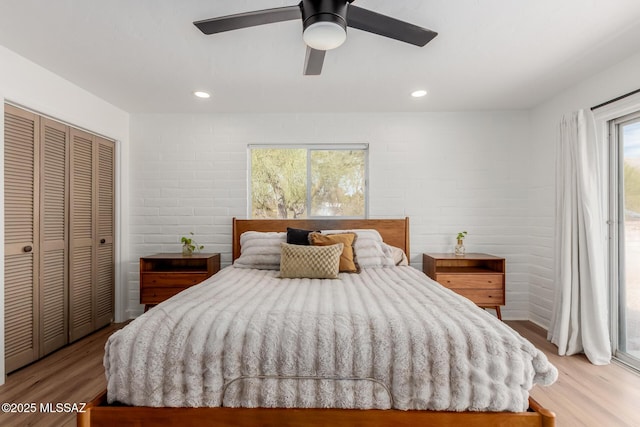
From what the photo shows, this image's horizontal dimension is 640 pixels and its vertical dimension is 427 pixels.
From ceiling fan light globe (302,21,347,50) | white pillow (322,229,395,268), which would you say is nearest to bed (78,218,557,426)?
ceiling fan light globe (302,21,347,50)

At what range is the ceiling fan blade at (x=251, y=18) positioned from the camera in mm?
1390

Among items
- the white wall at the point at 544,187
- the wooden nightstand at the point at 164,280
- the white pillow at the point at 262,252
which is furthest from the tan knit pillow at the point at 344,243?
the white wall at the point at 544,187

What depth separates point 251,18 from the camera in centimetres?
142

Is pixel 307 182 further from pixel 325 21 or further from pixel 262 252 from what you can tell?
pixel 325 21

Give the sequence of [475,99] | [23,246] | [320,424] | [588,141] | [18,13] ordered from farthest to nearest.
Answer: [475,99] < [588,141] < [23,246] < [18,13] < [320,424]

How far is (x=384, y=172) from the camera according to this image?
3512 mm

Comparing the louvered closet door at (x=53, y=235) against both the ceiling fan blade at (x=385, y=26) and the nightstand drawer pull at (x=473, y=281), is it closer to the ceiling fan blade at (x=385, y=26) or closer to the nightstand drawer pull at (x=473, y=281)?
the ceiling fan blade at (x=385, y=26)

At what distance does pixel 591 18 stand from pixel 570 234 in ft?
5.27

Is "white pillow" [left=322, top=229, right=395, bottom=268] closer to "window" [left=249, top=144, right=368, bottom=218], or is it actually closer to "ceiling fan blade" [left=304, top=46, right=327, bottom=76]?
"window" [left=249, top=144, right=368, bottom=218]

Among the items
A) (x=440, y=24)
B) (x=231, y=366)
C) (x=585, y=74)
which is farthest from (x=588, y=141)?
(x=231, y=366)

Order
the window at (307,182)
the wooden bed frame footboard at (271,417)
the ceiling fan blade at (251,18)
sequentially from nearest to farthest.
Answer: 1. the wooden bed frame footboard at (271,417)
2. the ceiling fan blade at (251,18)
3. the window at (307,182)

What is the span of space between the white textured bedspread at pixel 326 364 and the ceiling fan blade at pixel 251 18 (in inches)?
52.5

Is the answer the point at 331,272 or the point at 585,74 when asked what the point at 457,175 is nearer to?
the point at 585,74

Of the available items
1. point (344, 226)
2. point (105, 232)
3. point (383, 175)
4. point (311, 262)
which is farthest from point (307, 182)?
point (105, 232)
